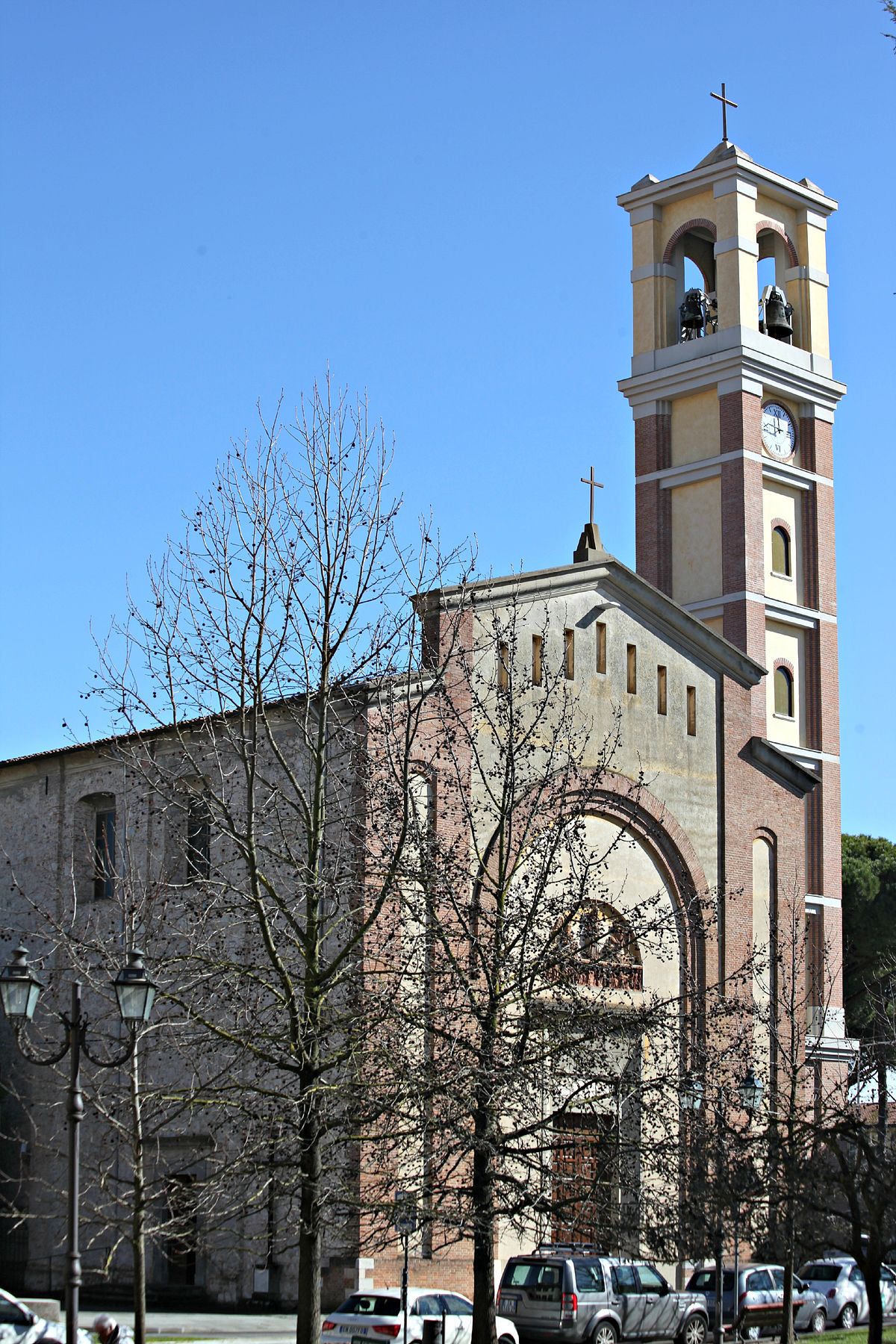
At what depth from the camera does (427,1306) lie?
2434 centimetres

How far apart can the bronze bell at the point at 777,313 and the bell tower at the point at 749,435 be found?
0.13ft

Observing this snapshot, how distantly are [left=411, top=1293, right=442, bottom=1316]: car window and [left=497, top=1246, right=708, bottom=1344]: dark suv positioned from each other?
203cm

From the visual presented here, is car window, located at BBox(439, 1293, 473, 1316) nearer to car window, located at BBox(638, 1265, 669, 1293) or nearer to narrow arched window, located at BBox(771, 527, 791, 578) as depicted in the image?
car window, located at BBox(638, 1265, 669, 1293)

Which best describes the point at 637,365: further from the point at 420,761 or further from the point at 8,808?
the point at 420,761

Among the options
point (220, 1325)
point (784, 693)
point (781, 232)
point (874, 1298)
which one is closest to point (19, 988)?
point (874, 1298)

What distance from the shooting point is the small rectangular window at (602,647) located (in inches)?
1340

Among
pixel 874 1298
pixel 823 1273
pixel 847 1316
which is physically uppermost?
pixel 874 1298

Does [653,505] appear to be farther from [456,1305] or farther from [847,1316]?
[456,1305]

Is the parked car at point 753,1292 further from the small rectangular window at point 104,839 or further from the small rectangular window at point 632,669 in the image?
the small rectangular window at point 104,839

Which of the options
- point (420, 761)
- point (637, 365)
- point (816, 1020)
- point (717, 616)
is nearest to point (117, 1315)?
point (420, 761)

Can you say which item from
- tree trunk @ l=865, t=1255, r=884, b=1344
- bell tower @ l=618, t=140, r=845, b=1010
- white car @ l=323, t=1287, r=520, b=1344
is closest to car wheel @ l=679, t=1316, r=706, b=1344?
white car @ l=323, t=1287, r=520, b=1344

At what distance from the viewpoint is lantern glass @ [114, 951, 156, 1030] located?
15555mm

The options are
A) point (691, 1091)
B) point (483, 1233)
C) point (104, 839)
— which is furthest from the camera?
point (104, 839)

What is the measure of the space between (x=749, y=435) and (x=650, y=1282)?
2559cm
